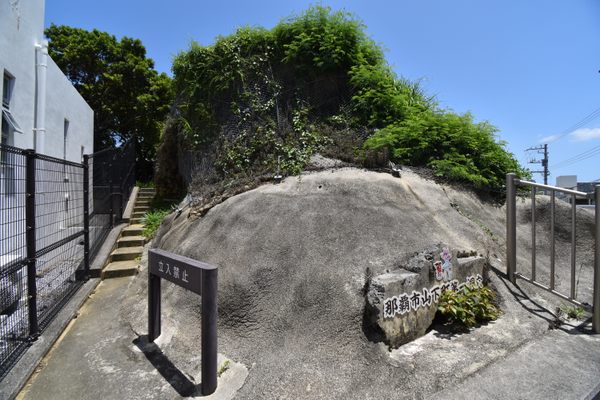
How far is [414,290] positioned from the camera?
12.2ft

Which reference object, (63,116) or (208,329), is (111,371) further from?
(63,116)

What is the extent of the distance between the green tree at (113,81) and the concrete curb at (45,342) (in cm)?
1773

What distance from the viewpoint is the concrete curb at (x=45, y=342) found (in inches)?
132

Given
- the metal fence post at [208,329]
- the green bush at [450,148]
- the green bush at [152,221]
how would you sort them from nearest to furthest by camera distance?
the metal fence post at [208,329], the green bush at [450,148], the green bush at [152,221]

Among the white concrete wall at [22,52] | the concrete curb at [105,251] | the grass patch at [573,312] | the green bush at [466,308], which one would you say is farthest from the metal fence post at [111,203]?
the grass patch at [573,312]

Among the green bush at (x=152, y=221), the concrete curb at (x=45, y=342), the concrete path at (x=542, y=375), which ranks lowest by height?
the concrete curb at (x=45, y=342)

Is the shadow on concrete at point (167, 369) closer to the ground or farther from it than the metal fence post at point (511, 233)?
closer to the ground

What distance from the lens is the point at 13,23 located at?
7586 millimetres

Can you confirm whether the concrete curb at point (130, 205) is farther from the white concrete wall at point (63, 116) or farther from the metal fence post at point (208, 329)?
the metal fence post at point (208, 329)

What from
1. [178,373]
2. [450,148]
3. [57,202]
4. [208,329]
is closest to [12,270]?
[178,373]

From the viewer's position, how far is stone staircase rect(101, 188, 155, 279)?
6801 millimetres

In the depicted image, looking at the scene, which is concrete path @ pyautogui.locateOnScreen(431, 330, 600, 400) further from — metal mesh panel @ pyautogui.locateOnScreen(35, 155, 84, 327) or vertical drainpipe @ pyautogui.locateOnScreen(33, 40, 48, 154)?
vertical drainpipe @ pyautogui.locateOnScreen(33, 40, 48, 154)

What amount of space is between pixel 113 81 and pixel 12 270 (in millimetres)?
21646

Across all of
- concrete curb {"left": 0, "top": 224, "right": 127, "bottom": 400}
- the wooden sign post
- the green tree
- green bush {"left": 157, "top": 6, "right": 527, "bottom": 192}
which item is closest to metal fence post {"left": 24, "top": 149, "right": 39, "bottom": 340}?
concrete curb {"left": 0, "top": 224, "right": 127, "bottom": 400}
